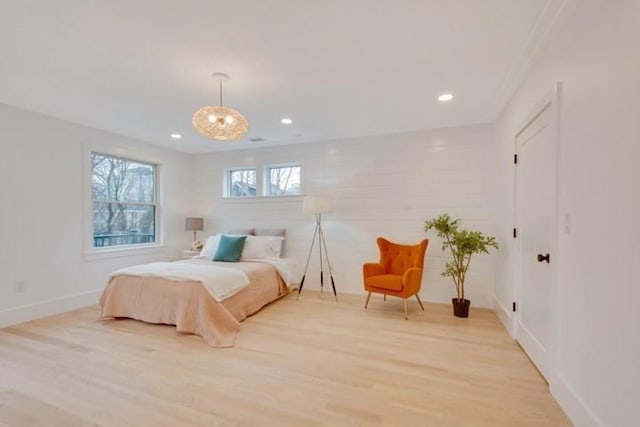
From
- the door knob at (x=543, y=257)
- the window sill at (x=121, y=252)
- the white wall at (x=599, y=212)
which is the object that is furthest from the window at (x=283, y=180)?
the white wall at (x=599, y=212)

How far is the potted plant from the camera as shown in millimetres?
3506

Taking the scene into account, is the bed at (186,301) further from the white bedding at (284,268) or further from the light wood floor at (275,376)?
the white bedding at (284,268)

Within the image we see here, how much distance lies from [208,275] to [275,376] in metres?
1.42

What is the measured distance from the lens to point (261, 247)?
14.7 feet

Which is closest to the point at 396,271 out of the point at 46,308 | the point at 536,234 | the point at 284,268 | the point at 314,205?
the point at 314,205

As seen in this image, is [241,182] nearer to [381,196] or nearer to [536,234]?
[381,196]

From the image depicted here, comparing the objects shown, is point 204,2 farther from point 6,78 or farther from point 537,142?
point 537,142

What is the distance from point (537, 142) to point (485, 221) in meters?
1.86

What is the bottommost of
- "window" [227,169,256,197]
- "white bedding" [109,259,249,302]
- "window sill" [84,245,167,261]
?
"white bedding" [109,259,249,302]

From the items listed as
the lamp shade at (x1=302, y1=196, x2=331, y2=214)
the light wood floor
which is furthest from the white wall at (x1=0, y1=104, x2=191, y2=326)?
the lamp shade at (x1=302, y1=196, x2=331, y2=214)

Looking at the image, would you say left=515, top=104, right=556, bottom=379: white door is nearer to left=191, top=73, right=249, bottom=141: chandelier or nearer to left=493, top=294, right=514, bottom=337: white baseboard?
left=493, top=294, right=514, bottom=337: white baseboard

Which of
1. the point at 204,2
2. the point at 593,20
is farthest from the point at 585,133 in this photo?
the point at 204,2

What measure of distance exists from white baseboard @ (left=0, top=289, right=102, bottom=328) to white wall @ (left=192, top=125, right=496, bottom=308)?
217 centimetres

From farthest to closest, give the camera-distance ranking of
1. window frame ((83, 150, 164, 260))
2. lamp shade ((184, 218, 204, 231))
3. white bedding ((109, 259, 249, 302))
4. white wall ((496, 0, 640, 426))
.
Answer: lamp shade ((184, 218, 204, 231)) < window frame ((83, 150, 164, 260)) < white bedding ((109, 259, 249, 302)) < white wall ((496, 0, 640, 426))
